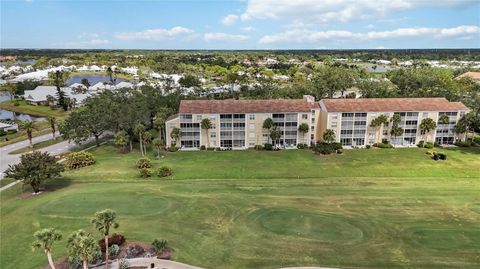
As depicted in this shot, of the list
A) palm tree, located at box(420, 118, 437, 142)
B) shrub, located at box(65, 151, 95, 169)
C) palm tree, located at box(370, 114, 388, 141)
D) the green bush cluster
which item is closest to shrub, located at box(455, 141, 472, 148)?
palm tree, located at box(420, 118, 437, 142)

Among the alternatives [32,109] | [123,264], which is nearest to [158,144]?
[123,264]

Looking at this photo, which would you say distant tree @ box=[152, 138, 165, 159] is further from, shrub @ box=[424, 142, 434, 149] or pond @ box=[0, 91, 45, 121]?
pond @ box=[0, 91, 45, 121]

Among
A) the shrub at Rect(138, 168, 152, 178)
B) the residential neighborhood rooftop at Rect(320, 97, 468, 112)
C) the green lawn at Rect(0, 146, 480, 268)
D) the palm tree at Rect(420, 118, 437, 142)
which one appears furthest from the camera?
the residential neighborhood rooftop at Rect(320, 97, 468, 112)

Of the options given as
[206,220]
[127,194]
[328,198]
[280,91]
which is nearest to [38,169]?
[127,194]

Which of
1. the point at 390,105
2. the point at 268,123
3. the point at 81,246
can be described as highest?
the point at 390,105

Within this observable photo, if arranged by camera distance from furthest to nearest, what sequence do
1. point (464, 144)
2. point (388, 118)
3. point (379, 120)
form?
point (464, 144), point (388, 118), point (379, 120)

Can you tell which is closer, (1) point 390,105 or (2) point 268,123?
(2) point 268,123

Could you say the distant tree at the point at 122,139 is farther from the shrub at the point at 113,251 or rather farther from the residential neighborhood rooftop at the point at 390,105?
the residential neighborhood rooftop at the point at 390,105

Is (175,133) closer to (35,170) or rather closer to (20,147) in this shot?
(35,170)

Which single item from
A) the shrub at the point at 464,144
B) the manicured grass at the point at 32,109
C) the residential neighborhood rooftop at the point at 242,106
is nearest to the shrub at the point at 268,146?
the residential neighborhood rooftop at the point at 242,106
